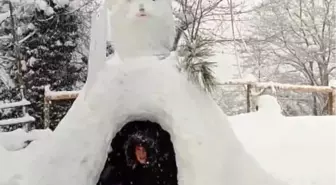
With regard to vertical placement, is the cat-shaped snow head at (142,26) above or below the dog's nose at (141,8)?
below

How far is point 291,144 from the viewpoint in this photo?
19.0ft

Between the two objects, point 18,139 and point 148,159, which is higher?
point 148,159

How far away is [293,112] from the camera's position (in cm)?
1591

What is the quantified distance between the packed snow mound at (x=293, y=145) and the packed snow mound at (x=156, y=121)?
66.6 inches

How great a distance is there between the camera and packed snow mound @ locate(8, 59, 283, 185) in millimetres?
3030

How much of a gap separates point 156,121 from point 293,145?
10.1 ft

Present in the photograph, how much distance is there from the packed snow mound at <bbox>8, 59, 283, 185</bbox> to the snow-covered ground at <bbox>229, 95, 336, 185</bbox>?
1570mm

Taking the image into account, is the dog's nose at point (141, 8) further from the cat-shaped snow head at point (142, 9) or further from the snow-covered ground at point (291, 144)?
the snow-covered ground at point (291, 144)

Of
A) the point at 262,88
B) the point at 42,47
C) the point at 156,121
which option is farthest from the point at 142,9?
the point at 42,47

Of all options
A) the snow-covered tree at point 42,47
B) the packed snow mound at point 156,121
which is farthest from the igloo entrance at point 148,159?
the snow-covered tree at point 42,47

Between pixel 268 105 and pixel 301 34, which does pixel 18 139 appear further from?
pixel 301 34

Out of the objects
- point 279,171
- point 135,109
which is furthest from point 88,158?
point 279,171

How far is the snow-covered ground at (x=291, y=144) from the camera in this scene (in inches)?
195

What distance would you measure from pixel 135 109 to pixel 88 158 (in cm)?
43
